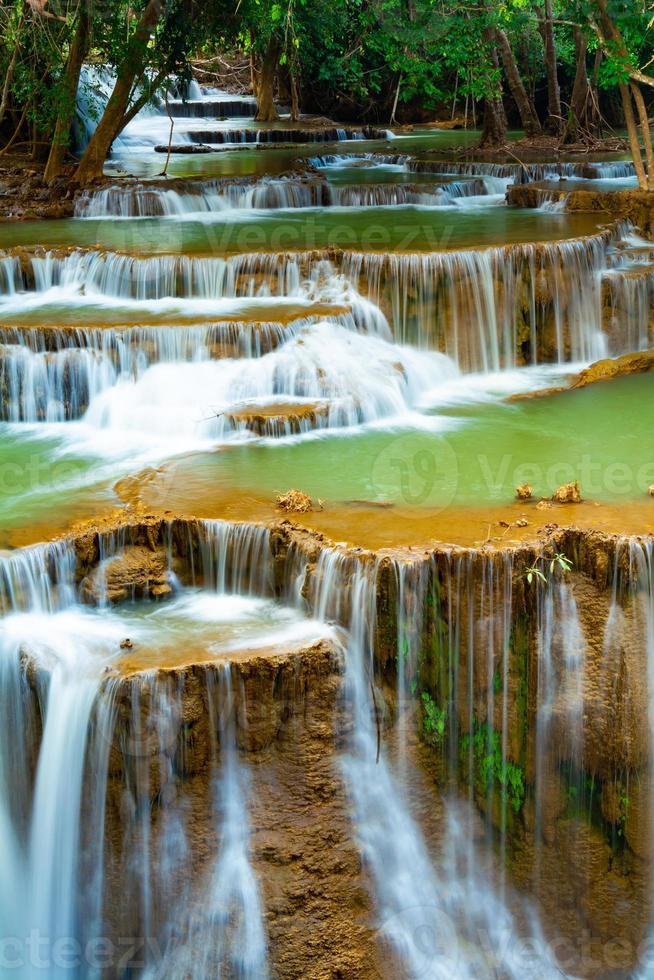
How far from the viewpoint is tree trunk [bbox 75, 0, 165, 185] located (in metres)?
15.7

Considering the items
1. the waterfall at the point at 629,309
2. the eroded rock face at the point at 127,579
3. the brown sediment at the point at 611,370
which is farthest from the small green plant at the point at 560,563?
the waterfall at the point at 629,309

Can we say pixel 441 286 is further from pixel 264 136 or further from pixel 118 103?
pixel 264 136

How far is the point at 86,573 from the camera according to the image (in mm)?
7367

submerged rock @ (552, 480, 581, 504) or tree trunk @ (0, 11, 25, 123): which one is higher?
tree trunk @ (0, 11, 25, 123)

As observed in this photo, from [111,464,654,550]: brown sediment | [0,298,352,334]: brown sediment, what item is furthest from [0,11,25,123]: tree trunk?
[111,464,654,550]: brown sediment

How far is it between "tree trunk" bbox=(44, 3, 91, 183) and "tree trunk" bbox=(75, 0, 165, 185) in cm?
35

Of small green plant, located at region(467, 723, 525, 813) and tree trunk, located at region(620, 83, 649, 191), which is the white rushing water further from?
tree trunk, located at region(620, 83, 649, 191)

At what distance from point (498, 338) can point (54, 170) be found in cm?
819

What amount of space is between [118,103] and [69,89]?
710 mm

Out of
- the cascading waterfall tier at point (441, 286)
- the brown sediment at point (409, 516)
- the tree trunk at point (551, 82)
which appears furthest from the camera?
the tree trunk at point (551, 82)

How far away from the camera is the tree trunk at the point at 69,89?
1577 cm

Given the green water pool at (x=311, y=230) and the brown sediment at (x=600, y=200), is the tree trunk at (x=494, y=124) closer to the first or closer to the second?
the brown sediment at (x=600, y=200)

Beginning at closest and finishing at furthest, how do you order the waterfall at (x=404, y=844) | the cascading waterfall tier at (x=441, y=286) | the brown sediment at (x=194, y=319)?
the waterfall at (x=404, y=844) → the brown sediment at (x=194, y=319) → the cascading waterfall tier at (x=441, y=286)

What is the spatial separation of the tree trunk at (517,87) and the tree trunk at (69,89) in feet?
25.1
